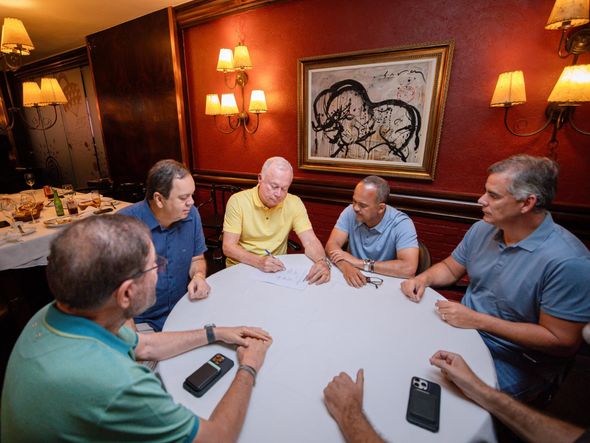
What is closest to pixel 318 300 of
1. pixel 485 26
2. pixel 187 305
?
pixel 187 305

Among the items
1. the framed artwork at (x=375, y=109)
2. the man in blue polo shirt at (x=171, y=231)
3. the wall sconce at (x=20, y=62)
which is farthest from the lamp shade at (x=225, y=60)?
the man in blue polo shirt at (x=171, y=231)

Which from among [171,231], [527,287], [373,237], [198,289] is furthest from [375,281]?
[171,231]

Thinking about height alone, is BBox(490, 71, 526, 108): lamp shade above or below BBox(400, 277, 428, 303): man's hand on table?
above

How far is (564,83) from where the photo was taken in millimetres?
1789

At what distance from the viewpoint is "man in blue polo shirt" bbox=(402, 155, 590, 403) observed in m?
1.12

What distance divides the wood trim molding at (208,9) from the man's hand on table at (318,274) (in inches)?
110

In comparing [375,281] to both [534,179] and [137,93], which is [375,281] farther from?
[137,93]

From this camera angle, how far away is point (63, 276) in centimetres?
66

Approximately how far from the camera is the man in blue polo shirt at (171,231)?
1.50 meters

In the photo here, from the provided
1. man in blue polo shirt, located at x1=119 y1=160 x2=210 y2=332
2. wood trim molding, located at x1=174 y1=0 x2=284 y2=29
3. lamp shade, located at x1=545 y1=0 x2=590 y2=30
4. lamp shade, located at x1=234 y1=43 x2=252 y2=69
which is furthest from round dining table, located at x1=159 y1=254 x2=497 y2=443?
wood trim molding, located at x1=174 y1=0 x2=284 y2=29

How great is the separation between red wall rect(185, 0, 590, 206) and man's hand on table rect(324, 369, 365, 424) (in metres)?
2.20

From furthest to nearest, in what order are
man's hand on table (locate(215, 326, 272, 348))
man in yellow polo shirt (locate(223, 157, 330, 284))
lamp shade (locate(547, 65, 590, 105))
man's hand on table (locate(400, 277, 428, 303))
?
man in yellow polo shirt (locate(223, 157, 330, 284)), lamp shade (locate(547, 65, 590, 105)), man's hand on table (locate(400, 277, 428, 303)), man's hand on table (locate(215, 326, 272, 348))

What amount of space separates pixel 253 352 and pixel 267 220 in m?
1.20

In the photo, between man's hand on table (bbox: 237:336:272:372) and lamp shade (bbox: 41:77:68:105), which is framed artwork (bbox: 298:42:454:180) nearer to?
man's hand on table (bbox: 237:336:272:372)
